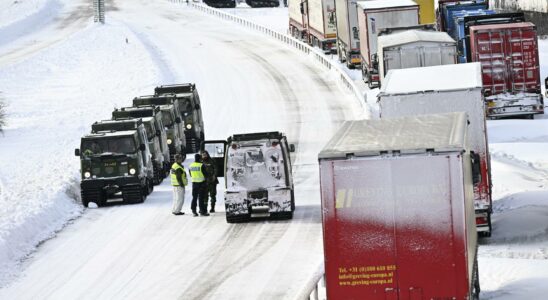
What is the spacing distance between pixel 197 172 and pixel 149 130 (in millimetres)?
6101

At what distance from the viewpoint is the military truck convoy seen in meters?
30.3

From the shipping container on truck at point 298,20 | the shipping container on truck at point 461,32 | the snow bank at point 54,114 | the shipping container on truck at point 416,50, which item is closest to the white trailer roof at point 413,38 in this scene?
the shipping container on truck at point 416,50

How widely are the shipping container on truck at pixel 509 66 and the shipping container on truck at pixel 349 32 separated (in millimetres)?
14789

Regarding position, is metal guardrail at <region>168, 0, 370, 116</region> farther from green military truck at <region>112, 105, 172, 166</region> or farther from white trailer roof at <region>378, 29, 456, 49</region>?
green military truck at <region>112, 105, 172, 166</region>

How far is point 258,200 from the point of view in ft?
87.7

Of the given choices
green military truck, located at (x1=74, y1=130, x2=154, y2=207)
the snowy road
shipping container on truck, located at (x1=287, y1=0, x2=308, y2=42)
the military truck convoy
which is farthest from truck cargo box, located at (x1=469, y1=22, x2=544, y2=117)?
shipping container on truck, located at (x1=287, y1=0, x2=308, y2=42)

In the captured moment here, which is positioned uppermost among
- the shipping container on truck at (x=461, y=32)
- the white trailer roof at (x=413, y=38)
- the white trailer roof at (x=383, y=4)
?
the white trailer roof at (x=383, y=4)

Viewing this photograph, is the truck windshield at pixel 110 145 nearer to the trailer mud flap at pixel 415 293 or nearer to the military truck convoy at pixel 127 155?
the military truck convoy at pixel 127 155

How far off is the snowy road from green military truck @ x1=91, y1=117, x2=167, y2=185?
0.56 meters

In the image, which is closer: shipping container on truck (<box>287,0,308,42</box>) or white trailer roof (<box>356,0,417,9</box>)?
white trailer roof (<box>356,0,417,9</box>)

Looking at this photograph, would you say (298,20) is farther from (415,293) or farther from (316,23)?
(415,293)


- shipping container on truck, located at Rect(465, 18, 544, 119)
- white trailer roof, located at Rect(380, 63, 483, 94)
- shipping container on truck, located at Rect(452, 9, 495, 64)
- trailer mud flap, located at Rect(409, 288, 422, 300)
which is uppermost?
shipping container on truck, located at Rect(452, 9, 495, 64)

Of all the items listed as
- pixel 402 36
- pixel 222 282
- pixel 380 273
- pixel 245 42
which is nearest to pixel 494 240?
pixel 222 282

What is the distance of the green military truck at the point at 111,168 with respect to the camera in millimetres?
30203
